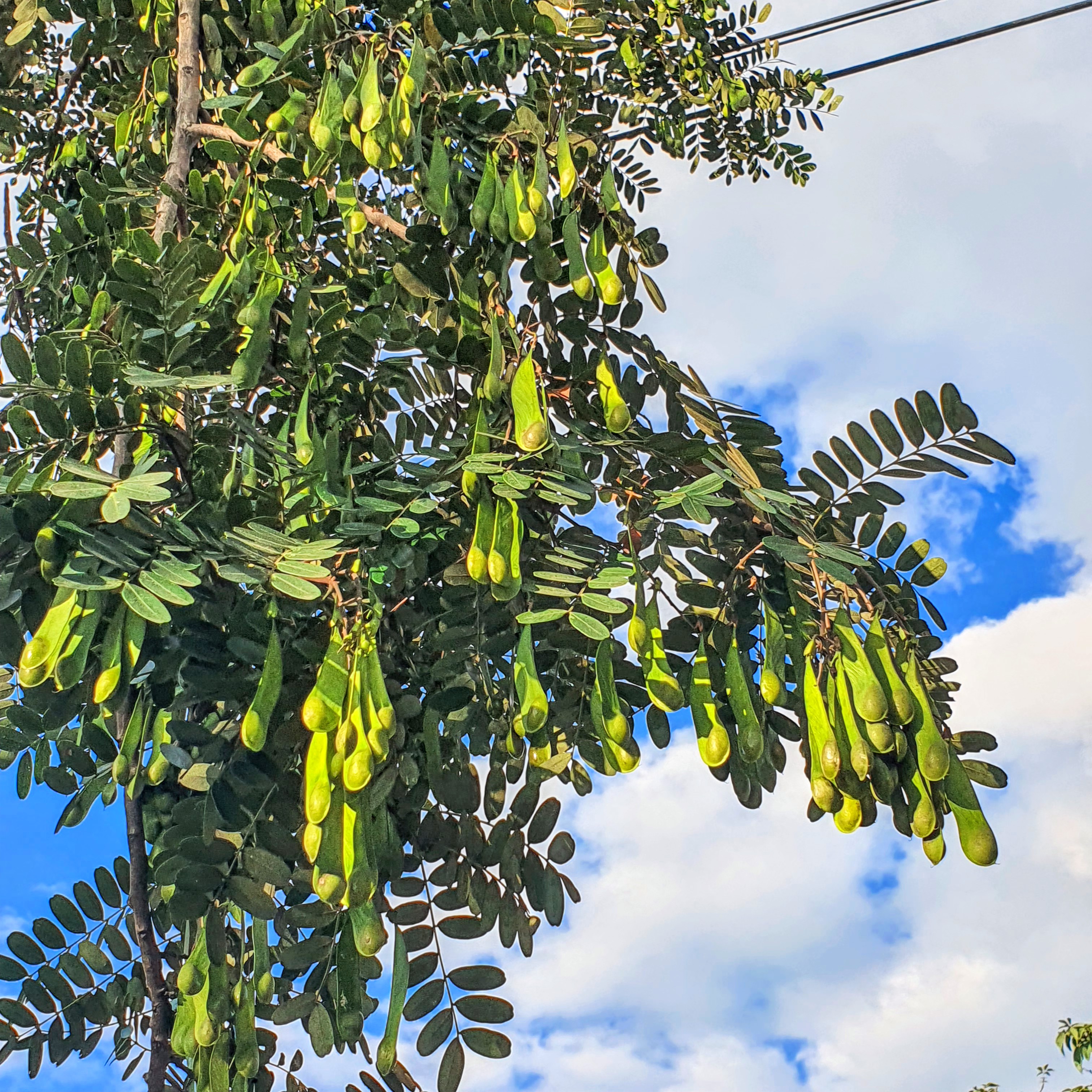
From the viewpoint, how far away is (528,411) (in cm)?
114

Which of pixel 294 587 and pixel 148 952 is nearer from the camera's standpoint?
pixel 294 587

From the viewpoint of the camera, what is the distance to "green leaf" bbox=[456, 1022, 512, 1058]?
1217 millimetres

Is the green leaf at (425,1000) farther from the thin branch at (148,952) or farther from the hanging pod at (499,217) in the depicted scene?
the hanging pod at (499,217)

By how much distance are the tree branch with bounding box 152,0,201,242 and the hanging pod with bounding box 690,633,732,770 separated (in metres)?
1.01

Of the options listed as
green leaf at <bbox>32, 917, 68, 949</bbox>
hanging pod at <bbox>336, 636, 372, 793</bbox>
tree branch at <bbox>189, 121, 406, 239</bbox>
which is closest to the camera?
hanging pod at <bbox>336, 636, 372, 793</bbox>

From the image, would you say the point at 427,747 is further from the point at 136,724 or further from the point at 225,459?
the point at 225,459

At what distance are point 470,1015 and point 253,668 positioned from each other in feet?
1.47

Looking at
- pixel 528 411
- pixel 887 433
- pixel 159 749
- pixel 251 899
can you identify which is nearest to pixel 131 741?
pixel 159 749

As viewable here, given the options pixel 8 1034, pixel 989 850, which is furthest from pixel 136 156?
pixel 989 850

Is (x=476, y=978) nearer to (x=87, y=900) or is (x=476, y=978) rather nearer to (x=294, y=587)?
(x=294, y=587)

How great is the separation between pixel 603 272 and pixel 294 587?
0.53m

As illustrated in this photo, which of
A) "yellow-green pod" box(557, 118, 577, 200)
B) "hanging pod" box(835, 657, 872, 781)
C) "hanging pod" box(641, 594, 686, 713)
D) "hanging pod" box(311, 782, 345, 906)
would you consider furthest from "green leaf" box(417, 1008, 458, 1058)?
"yellow-green pod" box(557, 118, 577, 200)

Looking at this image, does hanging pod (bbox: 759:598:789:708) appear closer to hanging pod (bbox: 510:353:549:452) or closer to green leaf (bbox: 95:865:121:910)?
hanging pod (bbox: 510:353:549:452)

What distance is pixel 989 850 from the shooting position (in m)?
1.05
